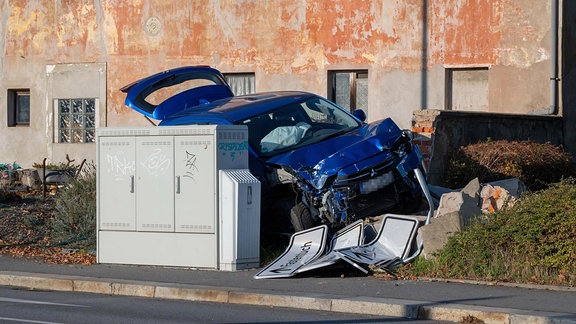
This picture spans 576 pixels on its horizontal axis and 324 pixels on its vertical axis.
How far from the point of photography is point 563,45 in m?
20.5

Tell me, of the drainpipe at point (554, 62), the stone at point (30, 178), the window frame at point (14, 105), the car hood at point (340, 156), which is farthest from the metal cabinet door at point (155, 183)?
the window frame at point (14, 105)

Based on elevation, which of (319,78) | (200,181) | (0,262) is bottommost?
(0,262)

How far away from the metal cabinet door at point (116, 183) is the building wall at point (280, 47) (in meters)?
9.21

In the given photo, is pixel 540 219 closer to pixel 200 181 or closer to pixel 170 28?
pixel 200 181

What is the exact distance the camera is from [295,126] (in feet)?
49.3

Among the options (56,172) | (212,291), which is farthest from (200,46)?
(212,291)

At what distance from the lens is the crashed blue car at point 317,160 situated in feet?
45.0

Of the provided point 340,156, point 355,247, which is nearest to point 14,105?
point 340,156

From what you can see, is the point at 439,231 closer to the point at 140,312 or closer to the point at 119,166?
the point at 140,312

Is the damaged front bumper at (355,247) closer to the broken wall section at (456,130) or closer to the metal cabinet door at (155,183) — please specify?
the metal cabinet door at (155,183)

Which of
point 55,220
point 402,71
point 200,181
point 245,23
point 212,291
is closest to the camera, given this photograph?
point 212,291

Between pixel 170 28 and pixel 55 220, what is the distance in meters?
9.08

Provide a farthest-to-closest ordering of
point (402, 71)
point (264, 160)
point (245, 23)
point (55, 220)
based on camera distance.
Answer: point (245, 23)
point (402, 71)
point (55, 220)
point (264, 160)

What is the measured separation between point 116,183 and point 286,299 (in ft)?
13.6
